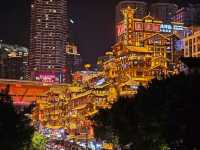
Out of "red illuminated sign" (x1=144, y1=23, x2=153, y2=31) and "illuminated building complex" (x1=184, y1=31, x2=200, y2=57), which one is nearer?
"illuminated building complex" (x1=184, y1=31, x2=200, y2=57)

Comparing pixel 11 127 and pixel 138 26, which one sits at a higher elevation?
pixel 138 26

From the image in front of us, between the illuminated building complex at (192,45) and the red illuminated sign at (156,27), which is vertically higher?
the red illuminated sign at (156,27)

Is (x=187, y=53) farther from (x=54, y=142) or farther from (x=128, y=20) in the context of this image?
(x=54, y=142)

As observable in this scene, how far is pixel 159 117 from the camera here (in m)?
46.3

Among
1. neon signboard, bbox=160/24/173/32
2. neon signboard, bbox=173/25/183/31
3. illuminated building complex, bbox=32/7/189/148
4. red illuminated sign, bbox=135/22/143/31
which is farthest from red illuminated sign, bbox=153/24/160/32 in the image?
neon signboard, bbox=173/25/183/31

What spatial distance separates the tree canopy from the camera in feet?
119

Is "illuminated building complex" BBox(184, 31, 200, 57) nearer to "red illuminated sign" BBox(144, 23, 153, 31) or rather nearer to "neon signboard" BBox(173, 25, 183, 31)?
"red illuminated sign" BBox(144, 23, 153, 31)

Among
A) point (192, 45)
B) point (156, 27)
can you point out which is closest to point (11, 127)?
point (192, 45)

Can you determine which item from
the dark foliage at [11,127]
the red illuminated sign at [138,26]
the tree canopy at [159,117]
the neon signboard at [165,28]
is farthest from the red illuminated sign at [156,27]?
the dark foliage at [11,127]

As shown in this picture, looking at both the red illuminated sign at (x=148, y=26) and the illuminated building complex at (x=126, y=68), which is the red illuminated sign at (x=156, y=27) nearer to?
the illuminated building complex at (x=126, y=68)

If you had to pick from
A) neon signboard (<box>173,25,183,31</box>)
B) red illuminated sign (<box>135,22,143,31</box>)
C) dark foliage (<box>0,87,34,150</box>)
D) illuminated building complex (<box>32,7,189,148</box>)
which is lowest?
dark foliage (<box>0,87,34,150</box>)

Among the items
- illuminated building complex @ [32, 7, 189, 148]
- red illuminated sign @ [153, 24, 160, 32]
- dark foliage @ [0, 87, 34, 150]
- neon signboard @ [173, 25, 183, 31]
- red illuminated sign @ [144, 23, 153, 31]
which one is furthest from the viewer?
neon signboard @ [173, 25, 183, 31]

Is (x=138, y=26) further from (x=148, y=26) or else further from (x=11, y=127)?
Answer: (x=11, y=127)

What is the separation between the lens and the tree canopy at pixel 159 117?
36188 mm
